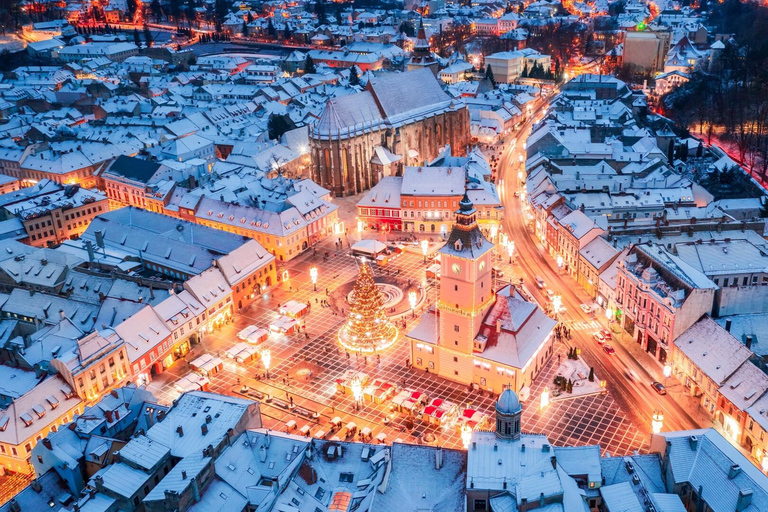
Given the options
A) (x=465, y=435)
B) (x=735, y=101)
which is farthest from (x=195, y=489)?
(x=735, y=101)

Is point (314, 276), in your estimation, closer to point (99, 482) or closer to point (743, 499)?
point (99, 482)

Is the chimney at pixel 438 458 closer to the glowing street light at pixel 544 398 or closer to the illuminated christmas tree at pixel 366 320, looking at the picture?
the glowing street light at pixel 544 398

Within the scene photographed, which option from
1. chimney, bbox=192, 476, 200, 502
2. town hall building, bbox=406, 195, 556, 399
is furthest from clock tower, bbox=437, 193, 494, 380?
chimney, bbox=192, 476, 200, 502

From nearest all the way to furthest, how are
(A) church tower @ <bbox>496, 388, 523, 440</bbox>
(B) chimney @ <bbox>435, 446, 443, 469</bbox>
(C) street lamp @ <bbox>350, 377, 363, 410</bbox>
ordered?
(A) church tower @ <bbox>496, 388, 523, 440</bbox> < (B) chimney @ <bbox>435, 446, 443, 469</bbox> < (C) street lamp @ <bbox>350, 377, 363, 410</bbox>

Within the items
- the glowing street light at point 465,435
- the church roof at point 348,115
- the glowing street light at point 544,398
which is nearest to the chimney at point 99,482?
the glowing street light at point 465,435

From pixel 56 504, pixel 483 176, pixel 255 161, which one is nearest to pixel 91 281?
pixel 56 504

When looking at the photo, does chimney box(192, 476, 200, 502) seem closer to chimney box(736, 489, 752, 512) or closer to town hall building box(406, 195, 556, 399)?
town hall building box(406, 195, 556, 399)
